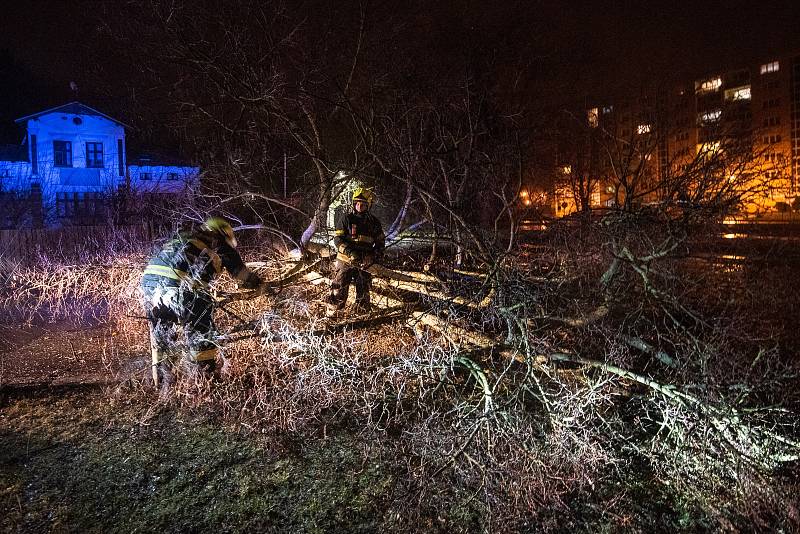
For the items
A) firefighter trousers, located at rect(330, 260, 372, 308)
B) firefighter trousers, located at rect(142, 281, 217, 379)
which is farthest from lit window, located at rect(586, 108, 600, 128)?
firefighter trousers, located at rect(142, 281, 217, 379)

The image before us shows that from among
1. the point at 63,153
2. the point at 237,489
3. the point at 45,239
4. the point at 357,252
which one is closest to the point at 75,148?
the point at 63,153

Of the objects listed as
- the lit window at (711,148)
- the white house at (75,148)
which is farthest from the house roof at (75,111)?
the lit window at (711,148)

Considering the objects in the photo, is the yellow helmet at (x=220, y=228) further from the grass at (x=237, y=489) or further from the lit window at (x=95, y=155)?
the lit window at (x=95, y=155)

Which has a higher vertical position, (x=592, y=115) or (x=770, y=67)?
(x=770, y=67)

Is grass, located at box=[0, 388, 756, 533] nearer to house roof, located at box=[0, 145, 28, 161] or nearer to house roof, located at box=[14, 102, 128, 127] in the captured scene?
house roof, located at box=[14, 102, 128, 127]

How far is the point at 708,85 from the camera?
12414mm

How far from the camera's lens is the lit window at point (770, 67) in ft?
162

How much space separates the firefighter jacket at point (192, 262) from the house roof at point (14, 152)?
24.2 m

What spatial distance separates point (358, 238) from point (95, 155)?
2330cm

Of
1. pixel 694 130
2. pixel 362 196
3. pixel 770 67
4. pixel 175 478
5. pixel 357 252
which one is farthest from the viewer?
pixel 770 67

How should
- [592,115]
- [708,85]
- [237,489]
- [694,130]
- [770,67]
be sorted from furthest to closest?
[770,67], [592,115], [708,85], [694,130], [237,489]

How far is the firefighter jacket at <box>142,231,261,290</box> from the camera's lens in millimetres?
4582

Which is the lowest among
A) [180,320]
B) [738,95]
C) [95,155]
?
[180,320]

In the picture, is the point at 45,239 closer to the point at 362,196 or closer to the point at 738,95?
the point at 362,196
